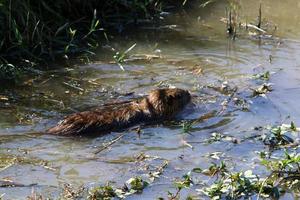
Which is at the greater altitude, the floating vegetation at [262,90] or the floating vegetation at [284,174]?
the floating vegetation at [262,90]

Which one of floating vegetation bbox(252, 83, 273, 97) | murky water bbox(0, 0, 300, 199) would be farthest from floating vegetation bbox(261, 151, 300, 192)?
floating vegetation bbox(252, 83, 273, 97)

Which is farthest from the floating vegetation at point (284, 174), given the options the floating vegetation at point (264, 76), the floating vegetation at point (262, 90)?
the floating vegetation at point (264, 76)

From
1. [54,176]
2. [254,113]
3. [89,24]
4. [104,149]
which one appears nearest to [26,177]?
[54,176]

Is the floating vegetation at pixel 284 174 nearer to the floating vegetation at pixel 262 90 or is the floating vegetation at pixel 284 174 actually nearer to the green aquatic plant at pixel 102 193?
the green aquatic plant at pixel 102 193

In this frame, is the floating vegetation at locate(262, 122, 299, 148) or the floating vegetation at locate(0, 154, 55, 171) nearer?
the floating vegetation at locate(0, 154, 55, 171)

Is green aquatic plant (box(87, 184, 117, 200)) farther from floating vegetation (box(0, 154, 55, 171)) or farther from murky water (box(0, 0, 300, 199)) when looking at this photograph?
floating vegetation (box(0, 154, 55, 171))

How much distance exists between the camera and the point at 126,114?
6.18 metres

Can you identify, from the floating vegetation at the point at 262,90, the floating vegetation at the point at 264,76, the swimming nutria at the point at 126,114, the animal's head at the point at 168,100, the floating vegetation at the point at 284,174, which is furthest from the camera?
the floating vegetation at the point at 264,76

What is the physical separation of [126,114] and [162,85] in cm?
88

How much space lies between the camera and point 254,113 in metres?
6.34

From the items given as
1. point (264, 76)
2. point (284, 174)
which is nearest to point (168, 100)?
point (264, 76)

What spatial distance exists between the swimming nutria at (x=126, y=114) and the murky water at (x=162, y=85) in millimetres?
102

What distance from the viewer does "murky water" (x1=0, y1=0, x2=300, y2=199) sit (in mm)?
5242

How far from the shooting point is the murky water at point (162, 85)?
5242 mm
